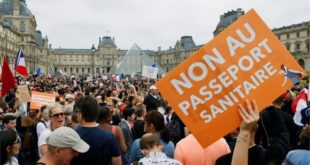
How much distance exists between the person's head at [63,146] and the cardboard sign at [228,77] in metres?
0.84

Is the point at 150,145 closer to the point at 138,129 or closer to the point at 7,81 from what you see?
the point at 138,129

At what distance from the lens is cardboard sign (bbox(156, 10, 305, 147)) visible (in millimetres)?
3111

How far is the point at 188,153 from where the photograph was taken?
388 cm

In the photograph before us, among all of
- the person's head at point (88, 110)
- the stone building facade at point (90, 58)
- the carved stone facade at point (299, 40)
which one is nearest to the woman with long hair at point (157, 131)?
the person's head at point (88, 110)

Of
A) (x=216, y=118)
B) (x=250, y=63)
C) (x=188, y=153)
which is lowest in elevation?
(x=188, y=153)

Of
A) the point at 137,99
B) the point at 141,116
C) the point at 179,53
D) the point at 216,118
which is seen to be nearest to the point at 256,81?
the point at 216,118

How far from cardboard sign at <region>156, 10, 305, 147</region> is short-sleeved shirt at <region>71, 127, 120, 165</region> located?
55.6 inches

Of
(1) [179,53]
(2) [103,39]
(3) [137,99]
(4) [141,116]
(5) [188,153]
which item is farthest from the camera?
(2) [103,39]

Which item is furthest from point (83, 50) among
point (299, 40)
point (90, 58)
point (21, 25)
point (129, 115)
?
point (129, 115)

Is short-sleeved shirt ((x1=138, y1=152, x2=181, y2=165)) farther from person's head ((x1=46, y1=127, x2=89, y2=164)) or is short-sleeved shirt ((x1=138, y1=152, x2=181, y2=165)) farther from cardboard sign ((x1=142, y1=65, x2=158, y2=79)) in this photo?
cardboard sign ((x1=142, y1=65, x2=158, y2=79))

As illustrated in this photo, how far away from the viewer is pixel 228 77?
10.4 ft

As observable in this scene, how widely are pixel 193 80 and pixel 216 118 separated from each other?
34 cm

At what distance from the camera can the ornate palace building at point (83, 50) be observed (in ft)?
246

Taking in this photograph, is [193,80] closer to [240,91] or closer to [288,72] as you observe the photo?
[240,91]
